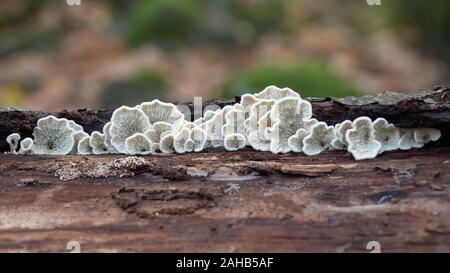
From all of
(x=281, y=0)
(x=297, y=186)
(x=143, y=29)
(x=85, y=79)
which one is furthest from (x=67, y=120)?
(x=281, y=0)

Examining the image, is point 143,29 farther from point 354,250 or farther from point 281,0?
point 354,250

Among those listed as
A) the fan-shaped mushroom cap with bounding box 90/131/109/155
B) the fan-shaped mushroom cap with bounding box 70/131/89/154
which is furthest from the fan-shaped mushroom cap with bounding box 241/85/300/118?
the fan-shaped mushroom cap with bounding box 70/131/89/154

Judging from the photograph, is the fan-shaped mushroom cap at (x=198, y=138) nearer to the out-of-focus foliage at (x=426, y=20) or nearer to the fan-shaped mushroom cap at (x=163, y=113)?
the fan-shaped mushroom cap at (x=163, y=113)

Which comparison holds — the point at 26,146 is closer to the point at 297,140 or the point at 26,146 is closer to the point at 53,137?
the point at 53,137

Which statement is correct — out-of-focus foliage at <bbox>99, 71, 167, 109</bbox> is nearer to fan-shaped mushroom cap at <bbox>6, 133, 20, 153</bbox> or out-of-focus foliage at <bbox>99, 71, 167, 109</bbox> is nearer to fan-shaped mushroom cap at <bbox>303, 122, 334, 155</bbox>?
fan-shaped mushroom cap at <bbox>6, 133, 20, 153</bbox>

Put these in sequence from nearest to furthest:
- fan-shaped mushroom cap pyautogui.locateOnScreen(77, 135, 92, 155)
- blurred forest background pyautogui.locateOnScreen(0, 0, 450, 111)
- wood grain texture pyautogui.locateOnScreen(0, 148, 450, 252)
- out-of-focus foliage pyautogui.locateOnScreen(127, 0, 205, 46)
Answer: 1. wood grain texture pyautogui.locateOnScreen(0, 148, 450, 252)
2. fan-shaped mushroom cap pyautogui.locateOnScreen(77, 135, 92, 155)
3. blurred forest background pyautogui.locateOnScreen(0, 0, 450, 111)
4. out-of-focus foliage pyautogui.locateOnScreen(127, 0, 205, 46)
